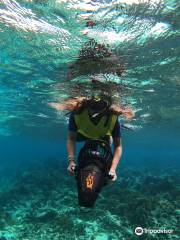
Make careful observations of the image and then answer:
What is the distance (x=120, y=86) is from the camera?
17.3 m

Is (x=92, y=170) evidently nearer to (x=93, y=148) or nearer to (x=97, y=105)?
(x=93, y=148)

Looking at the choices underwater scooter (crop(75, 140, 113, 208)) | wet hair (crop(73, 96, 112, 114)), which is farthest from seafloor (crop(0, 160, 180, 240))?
underwater scooter (crop(75, 140, 113, 208))

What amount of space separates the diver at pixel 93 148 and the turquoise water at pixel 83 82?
3.58 m

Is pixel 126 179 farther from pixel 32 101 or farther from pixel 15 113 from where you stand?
pixel 15 113

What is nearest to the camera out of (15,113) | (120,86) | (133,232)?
(133,232)

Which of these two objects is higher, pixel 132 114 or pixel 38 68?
pixel 38 68

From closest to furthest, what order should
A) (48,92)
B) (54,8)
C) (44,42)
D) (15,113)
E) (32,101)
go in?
(54,8) → (44,42) → (48,92) → (32,101) → (15,113)

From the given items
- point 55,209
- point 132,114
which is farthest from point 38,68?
point 132,114

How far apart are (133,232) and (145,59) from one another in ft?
31.1

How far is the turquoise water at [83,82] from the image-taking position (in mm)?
9742

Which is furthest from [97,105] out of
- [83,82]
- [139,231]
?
[139,231]

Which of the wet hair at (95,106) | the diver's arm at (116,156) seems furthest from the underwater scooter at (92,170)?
the wet hair at (95,106)

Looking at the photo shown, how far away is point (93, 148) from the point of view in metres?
6.86

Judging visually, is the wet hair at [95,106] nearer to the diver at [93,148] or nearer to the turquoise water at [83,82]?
the diver at [93,148]
